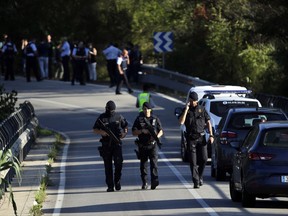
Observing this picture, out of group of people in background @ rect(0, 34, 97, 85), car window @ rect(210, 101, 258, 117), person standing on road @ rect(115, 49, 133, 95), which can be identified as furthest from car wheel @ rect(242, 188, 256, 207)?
group of people in background @ rect(0, 34, 97, 85)

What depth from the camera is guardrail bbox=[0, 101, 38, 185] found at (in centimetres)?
2040

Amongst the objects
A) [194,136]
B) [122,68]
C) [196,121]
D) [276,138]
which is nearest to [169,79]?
[122,68]

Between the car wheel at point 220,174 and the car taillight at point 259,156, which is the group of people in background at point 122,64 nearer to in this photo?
the car wheel at point 220,174

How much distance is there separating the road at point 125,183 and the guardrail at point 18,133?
912 mm

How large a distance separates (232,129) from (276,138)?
4930 mm

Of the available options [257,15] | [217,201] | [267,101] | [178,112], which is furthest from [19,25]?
[217,201]

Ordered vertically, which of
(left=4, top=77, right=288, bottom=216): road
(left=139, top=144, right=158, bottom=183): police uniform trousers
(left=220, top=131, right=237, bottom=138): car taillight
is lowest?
(left=4, top=77, right=288, bottom=216): road

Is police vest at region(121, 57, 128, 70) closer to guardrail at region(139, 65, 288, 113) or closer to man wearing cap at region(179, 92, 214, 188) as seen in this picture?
guardrail at region(139, 65, 288, 113)

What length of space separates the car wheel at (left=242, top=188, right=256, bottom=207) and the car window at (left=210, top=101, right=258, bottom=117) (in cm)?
775

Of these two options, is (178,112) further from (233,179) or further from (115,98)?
(115,98)

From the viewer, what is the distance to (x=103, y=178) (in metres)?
22.7

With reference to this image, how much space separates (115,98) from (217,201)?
23.8m

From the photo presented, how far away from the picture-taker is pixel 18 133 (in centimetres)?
2420

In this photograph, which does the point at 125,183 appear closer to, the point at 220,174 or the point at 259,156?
the point at 220,174
